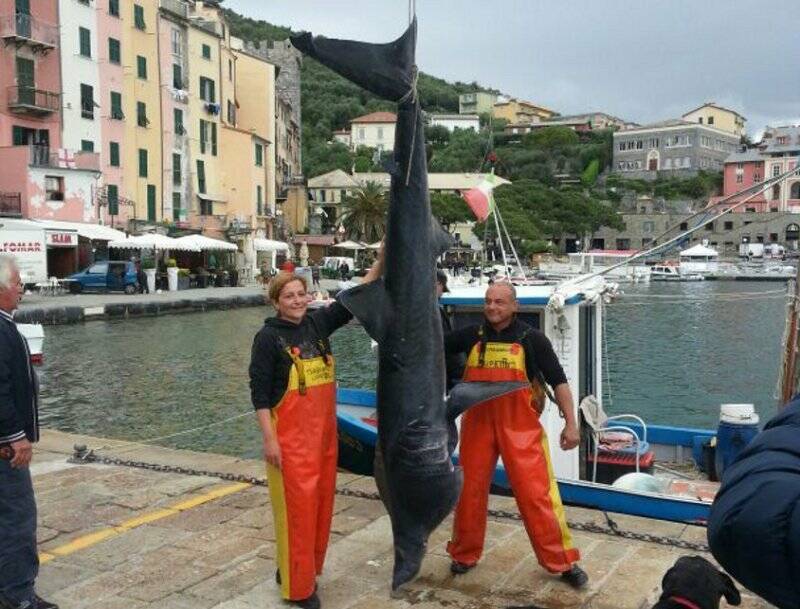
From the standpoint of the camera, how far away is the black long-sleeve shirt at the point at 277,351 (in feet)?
13.4

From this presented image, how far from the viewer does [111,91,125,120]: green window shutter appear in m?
39.7

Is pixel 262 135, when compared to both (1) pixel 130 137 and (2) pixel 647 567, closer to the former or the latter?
(1) pixel 130 137

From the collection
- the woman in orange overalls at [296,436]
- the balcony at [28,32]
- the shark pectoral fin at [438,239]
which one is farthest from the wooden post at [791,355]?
the balcony at [28,32]

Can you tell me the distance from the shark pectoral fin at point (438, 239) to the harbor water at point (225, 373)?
Result: 5328 mm

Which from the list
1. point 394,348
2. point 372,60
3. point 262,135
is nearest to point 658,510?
point 394,348

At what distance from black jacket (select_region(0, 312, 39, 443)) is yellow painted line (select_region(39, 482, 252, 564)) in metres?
1.46

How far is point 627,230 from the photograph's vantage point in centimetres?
10238

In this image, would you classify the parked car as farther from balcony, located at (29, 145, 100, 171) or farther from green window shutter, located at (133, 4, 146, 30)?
green window shutter, located at (133, 4, 146, 30)

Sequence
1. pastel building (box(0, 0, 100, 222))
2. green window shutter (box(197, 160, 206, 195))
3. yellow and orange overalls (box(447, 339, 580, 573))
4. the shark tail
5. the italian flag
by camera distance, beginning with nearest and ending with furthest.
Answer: the shark tail, yellow and orange overalls (box(447, 339, 580, 573)), the italian flag, pastel building (box(0, 0, 100, 222)), green window shutter (box(197, 160, 206, 195))

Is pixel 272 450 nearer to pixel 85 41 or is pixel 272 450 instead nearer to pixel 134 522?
pixel 134 522

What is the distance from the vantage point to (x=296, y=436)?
4.04m

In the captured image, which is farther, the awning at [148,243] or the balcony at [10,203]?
the awning at [148,243]

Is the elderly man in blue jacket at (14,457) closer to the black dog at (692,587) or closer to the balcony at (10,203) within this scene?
the black dog at (692,587)

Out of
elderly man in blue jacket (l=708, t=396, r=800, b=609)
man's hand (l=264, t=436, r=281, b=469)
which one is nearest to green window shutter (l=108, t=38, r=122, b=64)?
man's hand (l=264, t=436, r=281, b=469)
